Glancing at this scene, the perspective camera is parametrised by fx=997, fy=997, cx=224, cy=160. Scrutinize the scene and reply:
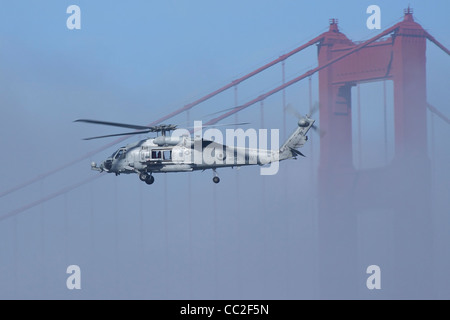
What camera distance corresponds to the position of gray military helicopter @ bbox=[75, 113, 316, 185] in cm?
4591

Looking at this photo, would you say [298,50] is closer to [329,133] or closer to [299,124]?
[329,133]

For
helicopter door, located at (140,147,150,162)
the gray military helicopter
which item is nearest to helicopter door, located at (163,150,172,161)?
the gray military helicopter

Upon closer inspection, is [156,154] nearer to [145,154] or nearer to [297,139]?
[145,154]

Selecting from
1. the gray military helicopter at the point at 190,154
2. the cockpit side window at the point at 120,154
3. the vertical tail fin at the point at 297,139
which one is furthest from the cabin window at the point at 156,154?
the vertical tail fin at the point at 297,139

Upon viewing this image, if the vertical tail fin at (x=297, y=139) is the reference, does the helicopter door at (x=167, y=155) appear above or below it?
below

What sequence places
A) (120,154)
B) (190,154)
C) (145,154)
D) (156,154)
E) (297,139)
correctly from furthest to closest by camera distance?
1. (120,154)
2. (145,154)
3. (156,154)
4. (190,154)
5. (297,139)

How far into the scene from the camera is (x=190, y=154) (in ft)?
153

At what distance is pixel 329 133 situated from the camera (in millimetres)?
95875

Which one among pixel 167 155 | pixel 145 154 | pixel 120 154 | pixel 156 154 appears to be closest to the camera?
pixel 167 155

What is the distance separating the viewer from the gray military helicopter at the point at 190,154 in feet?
151

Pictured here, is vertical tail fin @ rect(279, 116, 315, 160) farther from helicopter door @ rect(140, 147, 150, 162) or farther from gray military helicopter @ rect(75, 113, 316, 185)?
helicopter door @ rect(140, 147, 150, 162)

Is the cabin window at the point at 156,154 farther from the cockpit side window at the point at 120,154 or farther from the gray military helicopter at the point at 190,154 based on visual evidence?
the cockpit side window at the point at 120,154

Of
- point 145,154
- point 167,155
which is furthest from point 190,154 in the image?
point 145,154
